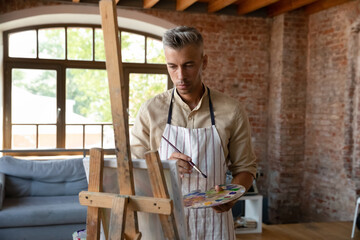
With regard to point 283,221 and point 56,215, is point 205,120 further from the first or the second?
point 283,221

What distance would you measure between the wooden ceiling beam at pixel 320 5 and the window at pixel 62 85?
2370 millimetres

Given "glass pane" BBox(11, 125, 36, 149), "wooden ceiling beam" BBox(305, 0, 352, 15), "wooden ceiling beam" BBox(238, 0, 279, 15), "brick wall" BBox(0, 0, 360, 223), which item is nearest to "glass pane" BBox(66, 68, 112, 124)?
"glass pane" BBox(11, 125, 36, 149)

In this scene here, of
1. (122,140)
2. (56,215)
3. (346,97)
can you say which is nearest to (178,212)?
(122,140)

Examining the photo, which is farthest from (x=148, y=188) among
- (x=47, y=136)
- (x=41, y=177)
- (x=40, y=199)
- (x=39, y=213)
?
(x=47, y=136)

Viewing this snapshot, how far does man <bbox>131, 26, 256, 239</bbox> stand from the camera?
169cm

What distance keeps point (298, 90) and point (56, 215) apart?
3.94m

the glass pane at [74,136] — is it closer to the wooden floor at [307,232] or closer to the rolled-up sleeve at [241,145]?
the wooden floor at [307,232]

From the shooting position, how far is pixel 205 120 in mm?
1722

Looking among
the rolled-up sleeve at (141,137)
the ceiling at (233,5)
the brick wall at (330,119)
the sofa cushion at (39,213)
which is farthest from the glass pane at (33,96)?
the rolled-up sleeve at (141,137)

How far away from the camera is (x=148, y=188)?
1.37 metres

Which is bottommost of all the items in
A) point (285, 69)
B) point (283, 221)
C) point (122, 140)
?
point (283, 221)

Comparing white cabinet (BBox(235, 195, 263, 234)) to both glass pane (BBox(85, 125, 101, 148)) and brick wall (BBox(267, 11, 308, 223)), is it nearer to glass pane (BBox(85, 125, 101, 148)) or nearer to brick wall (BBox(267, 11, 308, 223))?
brick wall (BBox(267, 11, 308, 223))

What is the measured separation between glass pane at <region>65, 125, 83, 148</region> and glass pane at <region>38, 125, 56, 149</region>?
7.7 inches

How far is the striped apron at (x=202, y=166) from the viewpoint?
66.2 inches
